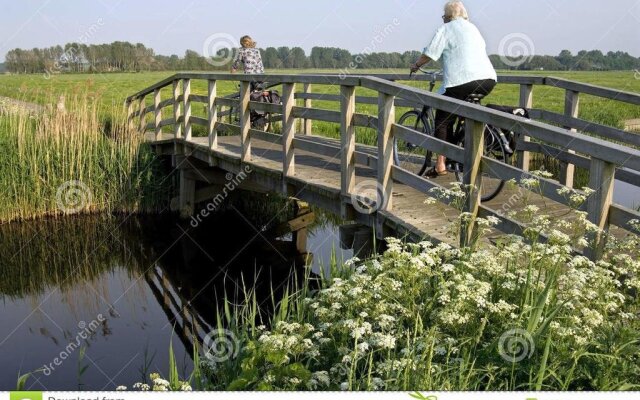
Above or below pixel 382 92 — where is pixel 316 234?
below

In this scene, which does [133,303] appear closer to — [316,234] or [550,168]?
→ [316,234]

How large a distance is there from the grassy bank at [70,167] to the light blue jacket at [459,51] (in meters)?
7.25

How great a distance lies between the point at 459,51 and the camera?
254 inches

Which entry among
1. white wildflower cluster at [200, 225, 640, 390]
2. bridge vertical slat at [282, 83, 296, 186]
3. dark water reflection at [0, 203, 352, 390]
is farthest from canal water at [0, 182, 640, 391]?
white wildflower cluster at [200, 225, 640, 390]

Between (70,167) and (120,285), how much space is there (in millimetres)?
3399

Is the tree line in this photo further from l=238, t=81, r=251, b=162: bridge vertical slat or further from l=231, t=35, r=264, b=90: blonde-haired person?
l=238, t=81, r=251, b=162: bridge vertical slat

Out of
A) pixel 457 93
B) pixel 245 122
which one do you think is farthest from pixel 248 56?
pixel 457 93

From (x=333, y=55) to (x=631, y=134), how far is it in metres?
51.0

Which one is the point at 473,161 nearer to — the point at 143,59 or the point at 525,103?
the point at 525,103

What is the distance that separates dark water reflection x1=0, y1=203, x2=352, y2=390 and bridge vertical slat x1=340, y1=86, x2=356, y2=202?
37.1 inches

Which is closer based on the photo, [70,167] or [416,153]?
[416,153]

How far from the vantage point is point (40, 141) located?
11844 millimetres

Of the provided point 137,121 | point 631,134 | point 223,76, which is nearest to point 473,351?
point 631,134

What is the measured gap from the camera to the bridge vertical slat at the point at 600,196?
169 inches
